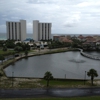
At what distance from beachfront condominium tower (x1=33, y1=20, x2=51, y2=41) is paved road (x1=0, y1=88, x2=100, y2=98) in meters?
60.8

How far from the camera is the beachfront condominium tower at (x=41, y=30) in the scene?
242ft

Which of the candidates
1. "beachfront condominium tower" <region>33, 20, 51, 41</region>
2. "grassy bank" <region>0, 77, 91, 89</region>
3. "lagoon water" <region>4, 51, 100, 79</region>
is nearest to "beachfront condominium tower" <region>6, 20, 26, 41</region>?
"beachfront condominium tower" <region>33, 20, 51, 41</region>

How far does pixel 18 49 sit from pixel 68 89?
98.8 ft

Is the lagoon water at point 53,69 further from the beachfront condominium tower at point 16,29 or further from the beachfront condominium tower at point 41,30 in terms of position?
the beachfront condominium tower at point 41,30

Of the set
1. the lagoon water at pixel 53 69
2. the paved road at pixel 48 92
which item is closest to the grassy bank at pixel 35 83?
the paved road at pixel 48 92

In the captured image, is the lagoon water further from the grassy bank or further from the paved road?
the paved road

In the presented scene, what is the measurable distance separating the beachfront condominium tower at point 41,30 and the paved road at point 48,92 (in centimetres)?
6083

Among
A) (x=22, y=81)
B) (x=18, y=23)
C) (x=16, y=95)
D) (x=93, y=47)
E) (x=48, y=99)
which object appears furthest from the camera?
(x=18, y=23)

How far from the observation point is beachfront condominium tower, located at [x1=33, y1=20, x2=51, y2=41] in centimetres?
7381

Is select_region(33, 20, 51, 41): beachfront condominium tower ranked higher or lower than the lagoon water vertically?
higher

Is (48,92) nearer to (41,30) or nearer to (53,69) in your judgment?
(53,69)

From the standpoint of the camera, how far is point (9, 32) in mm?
72312

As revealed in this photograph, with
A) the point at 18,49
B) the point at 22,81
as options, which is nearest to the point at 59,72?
the point at 22,81

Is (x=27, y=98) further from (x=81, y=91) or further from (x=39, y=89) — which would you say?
(x=81, y=91)
